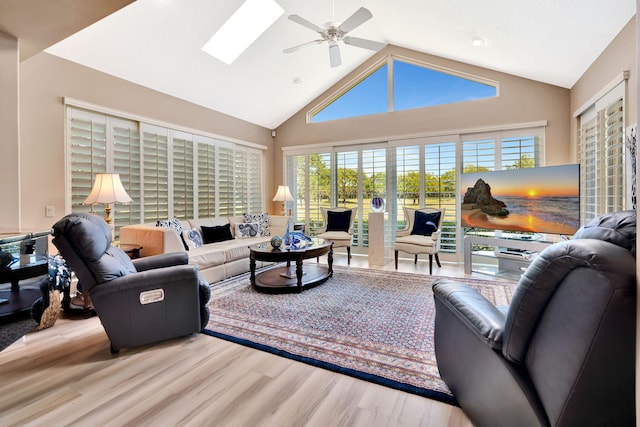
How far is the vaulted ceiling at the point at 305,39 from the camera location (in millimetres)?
3047

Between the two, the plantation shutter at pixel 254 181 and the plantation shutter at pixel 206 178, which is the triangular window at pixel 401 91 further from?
the plantation shutter at pixel 206 178

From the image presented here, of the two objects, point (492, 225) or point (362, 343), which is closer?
point (362, 343)

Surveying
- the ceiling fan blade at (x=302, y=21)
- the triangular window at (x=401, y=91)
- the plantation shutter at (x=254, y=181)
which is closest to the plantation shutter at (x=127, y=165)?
the plantation shutter at (x=254, y=181)

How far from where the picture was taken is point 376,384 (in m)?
1.82

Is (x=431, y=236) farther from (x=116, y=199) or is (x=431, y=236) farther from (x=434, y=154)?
(x=116, y=199)

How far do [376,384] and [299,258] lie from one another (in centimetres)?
178

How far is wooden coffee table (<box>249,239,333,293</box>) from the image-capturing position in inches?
135

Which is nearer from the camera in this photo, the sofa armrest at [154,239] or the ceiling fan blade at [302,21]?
the ceiling fan blade at [302,21]

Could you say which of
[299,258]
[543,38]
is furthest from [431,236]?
[543,38]

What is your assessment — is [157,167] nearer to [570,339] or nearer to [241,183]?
[241,183]

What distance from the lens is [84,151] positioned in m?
3.69

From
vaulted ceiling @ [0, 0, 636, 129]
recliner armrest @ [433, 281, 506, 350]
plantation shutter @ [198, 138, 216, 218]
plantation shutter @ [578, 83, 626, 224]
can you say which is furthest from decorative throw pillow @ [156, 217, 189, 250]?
plantation shutter @ [578, 83, 626, 224]

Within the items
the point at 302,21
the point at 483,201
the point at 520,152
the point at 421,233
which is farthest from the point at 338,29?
the point at 520,152

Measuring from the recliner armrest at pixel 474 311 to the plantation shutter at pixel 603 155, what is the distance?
245 cm
